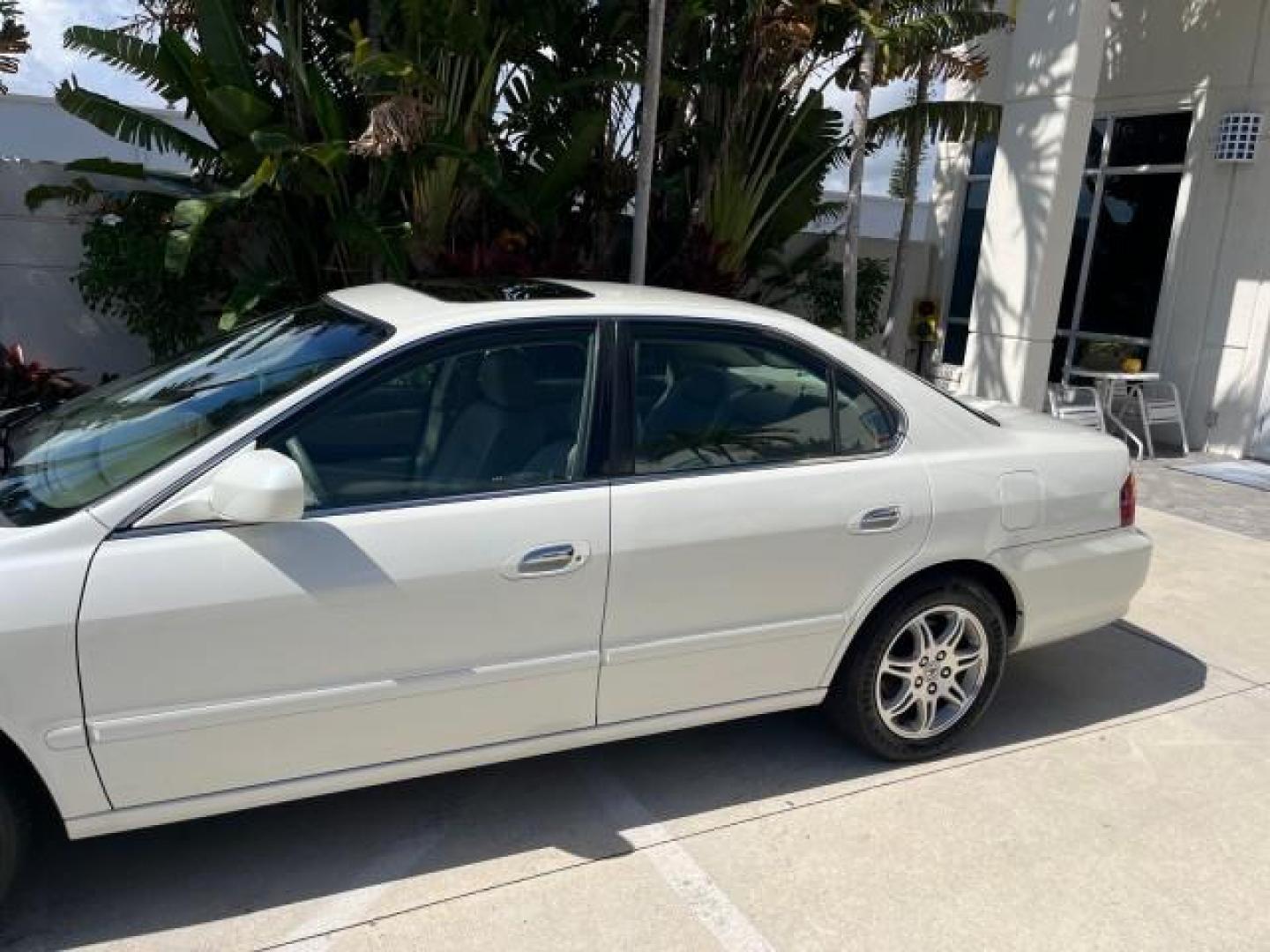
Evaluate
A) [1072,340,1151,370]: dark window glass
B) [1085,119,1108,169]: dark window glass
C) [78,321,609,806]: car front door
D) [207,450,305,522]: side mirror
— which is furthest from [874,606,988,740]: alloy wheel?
[1085,119,1108,169]: dark window glass

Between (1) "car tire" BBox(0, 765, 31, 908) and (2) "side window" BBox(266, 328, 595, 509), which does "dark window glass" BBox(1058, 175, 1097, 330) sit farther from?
(1) "car tire" BBox(0, 765, 31, 908)

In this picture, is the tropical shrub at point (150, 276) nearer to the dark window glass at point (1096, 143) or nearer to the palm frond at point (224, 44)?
the palm frond at point (224, 44)

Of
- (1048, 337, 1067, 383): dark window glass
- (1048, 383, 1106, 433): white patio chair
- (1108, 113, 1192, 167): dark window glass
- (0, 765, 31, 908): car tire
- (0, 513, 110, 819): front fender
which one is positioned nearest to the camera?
(0, 513, 110, 819): front fender

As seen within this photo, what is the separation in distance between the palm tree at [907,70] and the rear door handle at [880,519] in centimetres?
541

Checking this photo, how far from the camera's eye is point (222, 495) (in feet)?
7.92

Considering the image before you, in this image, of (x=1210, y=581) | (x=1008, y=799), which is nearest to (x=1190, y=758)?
(x=1008, y=799)

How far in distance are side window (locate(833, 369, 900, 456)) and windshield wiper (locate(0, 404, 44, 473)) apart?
2.49 metres

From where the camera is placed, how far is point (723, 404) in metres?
3.28

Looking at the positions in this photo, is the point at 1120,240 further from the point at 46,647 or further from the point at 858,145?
the point at 46,647

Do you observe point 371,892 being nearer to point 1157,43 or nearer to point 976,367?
point 976,367

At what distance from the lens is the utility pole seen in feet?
22.7

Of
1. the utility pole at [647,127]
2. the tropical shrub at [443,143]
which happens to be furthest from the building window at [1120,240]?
the utility pole at [647,127]

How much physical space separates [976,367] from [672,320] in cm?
675

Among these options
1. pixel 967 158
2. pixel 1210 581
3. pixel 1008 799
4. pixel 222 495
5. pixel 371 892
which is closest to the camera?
pixel 222 495
